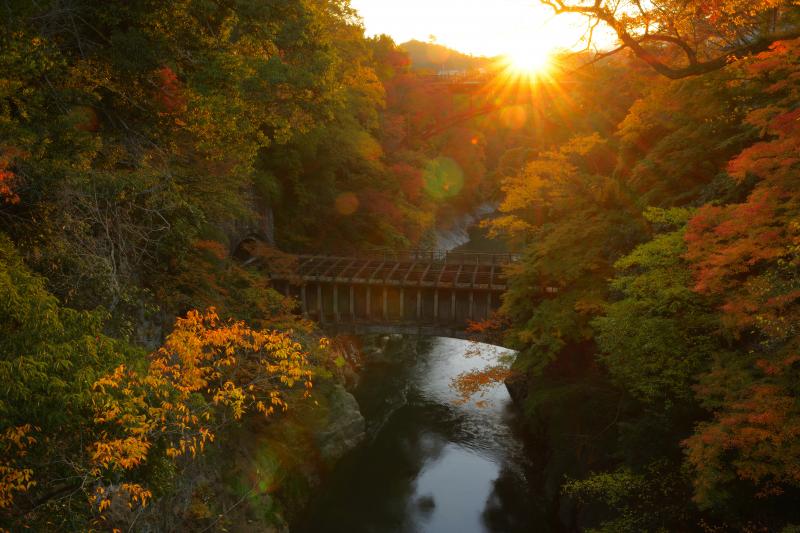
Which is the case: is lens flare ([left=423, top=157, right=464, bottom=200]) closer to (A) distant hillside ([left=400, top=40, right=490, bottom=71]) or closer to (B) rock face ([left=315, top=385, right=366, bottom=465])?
(B) rock face ([left=315, top=385, right=366, bottom=465])

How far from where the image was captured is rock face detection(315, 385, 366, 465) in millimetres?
20219

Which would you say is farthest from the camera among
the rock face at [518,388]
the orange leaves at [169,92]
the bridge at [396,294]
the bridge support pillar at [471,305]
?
the rock face at [518,388]

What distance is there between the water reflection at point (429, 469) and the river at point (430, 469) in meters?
0.04

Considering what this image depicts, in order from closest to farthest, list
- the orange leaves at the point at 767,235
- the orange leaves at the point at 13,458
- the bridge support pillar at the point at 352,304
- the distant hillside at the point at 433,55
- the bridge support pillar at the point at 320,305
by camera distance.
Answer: the orange leaves at the point at 13,458 → the orange leaves at the point at 767,235 → the bridge support pillar at the point at 352,304 → the bridge support pillar at the point at 320,305 → the distant hillside at the point at 433,55

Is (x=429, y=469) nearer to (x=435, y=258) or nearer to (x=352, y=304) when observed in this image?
(x=352, y=304)

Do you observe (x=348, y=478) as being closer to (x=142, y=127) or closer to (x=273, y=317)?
(x=273, y=317)

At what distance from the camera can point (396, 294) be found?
74.3ft

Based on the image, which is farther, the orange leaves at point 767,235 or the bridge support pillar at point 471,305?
the bridge support pillar at point 471,305

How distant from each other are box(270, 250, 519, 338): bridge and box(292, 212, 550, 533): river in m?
2.46

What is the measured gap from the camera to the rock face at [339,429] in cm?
2022

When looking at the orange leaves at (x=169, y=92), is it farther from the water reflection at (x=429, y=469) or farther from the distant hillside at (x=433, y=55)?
the distant hillside at (x=433, y=55)

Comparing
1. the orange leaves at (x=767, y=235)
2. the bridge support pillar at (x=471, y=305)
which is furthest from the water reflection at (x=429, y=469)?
the orange leaves at (x=767, y=235)

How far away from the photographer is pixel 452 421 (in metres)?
24.6

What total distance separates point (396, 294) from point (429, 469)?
7.95 meters
